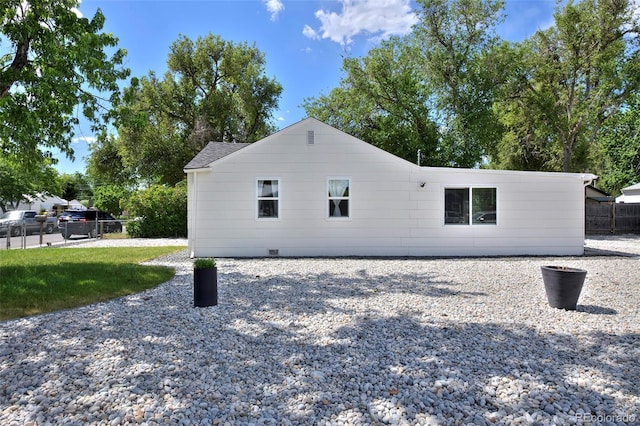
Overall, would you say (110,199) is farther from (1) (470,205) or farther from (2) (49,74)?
(1) (470,205)

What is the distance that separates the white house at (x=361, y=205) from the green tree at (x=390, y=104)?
350 inches

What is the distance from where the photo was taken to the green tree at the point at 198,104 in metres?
25.2

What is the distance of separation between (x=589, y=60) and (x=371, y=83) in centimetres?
1192

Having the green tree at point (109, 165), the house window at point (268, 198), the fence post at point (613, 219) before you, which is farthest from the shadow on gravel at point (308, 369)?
the green tree at point (109, 165)

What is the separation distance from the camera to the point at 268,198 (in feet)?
38.1

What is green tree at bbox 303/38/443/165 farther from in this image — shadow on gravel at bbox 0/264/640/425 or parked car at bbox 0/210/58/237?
parked car at bbox 0/210/58/237

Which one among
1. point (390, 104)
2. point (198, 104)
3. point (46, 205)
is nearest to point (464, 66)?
point (390, 104)

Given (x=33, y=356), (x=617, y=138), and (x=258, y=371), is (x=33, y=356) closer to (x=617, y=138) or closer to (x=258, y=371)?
(x=258, y=371)

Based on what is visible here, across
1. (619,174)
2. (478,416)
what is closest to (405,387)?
(478,416)

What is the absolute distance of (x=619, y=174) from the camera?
3656 centimetres

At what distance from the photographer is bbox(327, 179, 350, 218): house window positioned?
11.7m

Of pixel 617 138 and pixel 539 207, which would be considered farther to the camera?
pixel 617 138

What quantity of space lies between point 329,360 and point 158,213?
16611mm

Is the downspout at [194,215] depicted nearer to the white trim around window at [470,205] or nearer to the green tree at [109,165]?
the white trim around window at [470,205]
